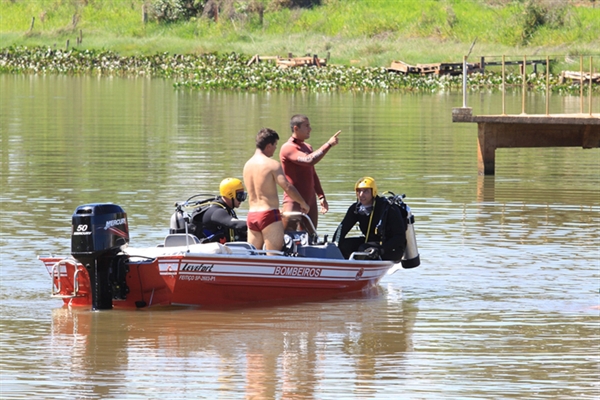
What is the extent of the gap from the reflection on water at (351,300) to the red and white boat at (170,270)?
20cm

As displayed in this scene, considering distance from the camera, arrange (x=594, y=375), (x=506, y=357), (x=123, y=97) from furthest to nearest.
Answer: (x=123, y=97)
(x=506, y=357)
(x=594, y=375)

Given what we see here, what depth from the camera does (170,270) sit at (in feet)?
38.8

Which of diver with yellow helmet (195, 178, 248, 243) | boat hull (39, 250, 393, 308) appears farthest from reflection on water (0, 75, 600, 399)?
diver with yellow helmet (195, 178, 248, 243)

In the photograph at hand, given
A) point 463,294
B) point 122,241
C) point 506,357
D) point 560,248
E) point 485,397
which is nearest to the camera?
point 485,397

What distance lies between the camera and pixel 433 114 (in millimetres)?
39562

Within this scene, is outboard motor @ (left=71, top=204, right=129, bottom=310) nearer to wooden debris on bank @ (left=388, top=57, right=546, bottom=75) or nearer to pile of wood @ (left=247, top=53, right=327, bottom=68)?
wooden debris on bank @ (left=388, top=57, right=546, bottom=75)

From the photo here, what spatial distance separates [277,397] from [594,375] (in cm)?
240

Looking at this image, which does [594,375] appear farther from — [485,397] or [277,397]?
[277,397]

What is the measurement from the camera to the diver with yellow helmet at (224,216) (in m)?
12.7

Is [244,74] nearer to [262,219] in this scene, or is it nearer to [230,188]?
[230,188]

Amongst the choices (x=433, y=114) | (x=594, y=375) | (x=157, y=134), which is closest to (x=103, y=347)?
(x=594, y=375)

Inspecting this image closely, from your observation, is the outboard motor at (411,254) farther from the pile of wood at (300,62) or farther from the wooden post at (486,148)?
the pile of wood at (300,62)

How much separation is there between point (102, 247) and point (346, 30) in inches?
2461

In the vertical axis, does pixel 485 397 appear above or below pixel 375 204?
below
